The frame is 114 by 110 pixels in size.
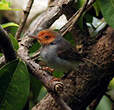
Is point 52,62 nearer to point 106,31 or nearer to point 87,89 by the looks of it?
point 87,89

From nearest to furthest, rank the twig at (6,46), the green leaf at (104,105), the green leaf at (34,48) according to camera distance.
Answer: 1. the twig at (6,46)
2. the green leaf at (34,48)
3. the green leaf at (104,105)

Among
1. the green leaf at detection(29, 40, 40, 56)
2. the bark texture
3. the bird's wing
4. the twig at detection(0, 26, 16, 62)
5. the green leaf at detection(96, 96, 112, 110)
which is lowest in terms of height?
the green leaf at detection(96, 96, 112, 110)

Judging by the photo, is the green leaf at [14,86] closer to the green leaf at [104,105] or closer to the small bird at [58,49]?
the small bird at [58,49]

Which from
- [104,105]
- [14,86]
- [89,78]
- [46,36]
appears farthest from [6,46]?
[104,105]

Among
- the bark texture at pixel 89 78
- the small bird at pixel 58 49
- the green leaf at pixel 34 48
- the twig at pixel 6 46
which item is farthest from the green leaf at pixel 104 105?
the twig at pixel 6 46

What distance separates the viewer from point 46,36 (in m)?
1.94

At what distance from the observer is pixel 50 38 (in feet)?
6.55

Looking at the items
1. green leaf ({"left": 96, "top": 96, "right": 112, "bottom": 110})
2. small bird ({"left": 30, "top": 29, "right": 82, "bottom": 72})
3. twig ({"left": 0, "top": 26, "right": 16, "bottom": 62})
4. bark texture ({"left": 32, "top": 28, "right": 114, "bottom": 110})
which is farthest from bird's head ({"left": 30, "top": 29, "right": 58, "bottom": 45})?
green leaf ({"left": 96, "top": 96, "right": 112, "bottom": 110})

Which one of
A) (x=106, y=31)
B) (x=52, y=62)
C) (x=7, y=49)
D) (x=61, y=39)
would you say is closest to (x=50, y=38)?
(x=61, y=39)

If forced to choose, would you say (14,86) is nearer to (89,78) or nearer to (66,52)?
(66,52)

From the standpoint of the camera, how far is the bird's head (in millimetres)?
1906

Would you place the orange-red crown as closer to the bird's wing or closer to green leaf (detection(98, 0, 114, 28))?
the bird's wing

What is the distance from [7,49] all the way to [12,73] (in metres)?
0.24

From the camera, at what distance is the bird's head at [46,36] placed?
191 centimetres
